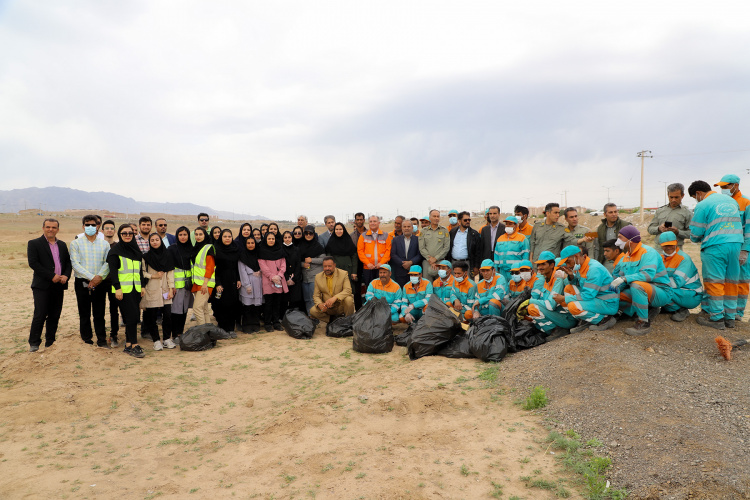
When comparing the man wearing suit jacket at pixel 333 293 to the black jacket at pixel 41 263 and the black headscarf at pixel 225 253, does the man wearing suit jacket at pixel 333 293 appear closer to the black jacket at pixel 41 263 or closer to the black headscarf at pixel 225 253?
the black headscarf at pixel 225 253

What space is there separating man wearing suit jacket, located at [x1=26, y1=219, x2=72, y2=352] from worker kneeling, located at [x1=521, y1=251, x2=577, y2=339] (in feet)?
20.9

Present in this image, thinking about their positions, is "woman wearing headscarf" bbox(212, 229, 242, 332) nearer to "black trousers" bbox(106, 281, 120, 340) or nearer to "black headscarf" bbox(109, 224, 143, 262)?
"black headscarf" bbox(109, 224, 143, 262)

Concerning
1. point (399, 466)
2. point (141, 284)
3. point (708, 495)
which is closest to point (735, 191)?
point (708, 495)

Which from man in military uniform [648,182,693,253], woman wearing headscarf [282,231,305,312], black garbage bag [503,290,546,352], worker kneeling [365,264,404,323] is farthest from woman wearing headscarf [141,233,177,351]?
man in military uniform [648,182,693,253]

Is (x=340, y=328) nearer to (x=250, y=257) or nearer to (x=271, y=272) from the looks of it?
(x=271, y=272)

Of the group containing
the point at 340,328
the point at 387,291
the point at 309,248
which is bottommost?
the point at 340,328

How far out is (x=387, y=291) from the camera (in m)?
7.45

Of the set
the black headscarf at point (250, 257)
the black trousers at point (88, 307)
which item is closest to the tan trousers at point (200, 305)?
the black headscarf at point (250, 257)

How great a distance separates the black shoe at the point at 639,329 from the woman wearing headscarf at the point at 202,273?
19.6 feet

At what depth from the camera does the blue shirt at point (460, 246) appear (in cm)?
802

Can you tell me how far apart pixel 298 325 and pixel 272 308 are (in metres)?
1.00

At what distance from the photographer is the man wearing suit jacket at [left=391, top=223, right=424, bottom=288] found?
8469mm

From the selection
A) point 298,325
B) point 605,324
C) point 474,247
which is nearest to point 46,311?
point 298,325

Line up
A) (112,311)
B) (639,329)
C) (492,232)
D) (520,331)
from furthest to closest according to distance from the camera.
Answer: (492,232)
(112,311)
(520,331)
(639,329)
